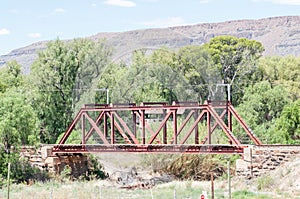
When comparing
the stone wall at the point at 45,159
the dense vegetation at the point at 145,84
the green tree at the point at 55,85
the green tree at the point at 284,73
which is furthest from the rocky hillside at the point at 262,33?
the stone wall at the point at 45,159

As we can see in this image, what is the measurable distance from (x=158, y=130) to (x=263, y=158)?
4462 millimetres

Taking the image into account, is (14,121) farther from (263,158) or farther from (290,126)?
(290,126)

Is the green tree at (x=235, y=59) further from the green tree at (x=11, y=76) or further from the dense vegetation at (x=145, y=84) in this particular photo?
the green tree at (x=11, y=76)

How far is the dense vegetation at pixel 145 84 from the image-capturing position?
67.7 ft

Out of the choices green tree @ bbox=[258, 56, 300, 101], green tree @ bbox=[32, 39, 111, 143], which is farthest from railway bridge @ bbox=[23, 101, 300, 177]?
green tree @ bbox=[258, 56, 300, 101]

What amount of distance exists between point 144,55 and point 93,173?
14.3 meters

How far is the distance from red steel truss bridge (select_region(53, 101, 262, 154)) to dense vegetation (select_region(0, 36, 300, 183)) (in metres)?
0.69

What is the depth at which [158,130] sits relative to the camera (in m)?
26.3

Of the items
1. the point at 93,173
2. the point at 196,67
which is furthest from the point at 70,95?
the point at 196,67

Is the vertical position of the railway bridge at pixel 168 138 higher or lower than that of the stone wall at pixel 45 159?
higher

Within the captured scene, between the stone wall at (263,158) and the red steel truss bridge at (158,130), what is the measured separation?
495 mm

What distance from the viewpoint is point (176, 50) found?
19250 millimetres

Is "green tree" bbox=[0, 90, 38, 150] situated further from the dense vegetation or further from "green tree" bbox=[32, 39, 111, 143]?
"green tree" bbox=[32, 39, 111, 143]

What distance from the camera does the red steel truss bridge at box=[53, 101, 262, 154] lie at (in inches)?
1006
